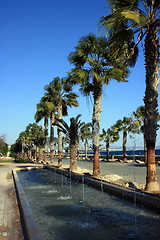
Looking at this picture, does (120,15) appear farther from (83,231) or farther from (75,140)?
(75,140)

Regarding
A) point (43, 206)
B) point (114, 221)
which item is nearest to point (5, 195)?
point (43, 206)

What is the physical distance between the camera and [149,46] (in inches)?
389

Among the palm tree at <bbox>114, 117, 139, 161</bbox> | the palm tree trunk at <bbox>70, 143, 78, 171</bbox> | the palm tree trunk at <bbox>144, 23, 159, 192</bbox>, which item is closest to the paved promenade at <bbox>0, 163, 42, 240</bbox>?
the palm tree trunk at <bbox>144, 23, 159, 192</bbox>

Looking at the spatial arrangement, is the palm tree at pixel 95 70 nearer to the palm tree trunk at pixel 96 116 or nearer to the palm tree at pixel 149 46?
the palm tree trunk at pixel 96 116

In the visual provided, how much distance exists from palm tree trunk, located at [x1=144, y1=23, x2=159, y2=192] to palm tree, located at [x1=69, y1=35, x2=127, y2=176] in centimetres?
588

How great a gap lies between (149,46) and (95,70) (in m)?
6.71

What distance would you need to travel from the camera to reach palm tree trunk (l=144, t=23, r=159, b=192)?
962 cm

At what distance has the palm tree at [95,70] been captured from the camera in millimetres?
15820

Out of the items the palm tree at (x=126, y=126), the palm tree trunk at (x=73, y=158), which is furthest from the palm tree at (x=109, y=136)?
the palm tree trunk at (x=73, y=158)

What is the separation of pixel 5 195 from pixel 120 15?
8.69 metres

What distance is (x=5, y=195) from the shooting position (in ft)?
35.6

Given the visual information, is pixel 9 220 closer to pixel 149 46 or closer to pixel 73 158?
pixel 149 46

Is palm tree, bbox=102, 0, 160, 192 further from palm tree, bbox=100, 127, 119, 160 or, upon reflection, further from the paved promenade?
palm tree, bbox=100, 127, 119, 160

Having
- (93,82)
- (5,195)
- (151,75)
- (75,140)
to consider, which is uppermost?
(93,82)
